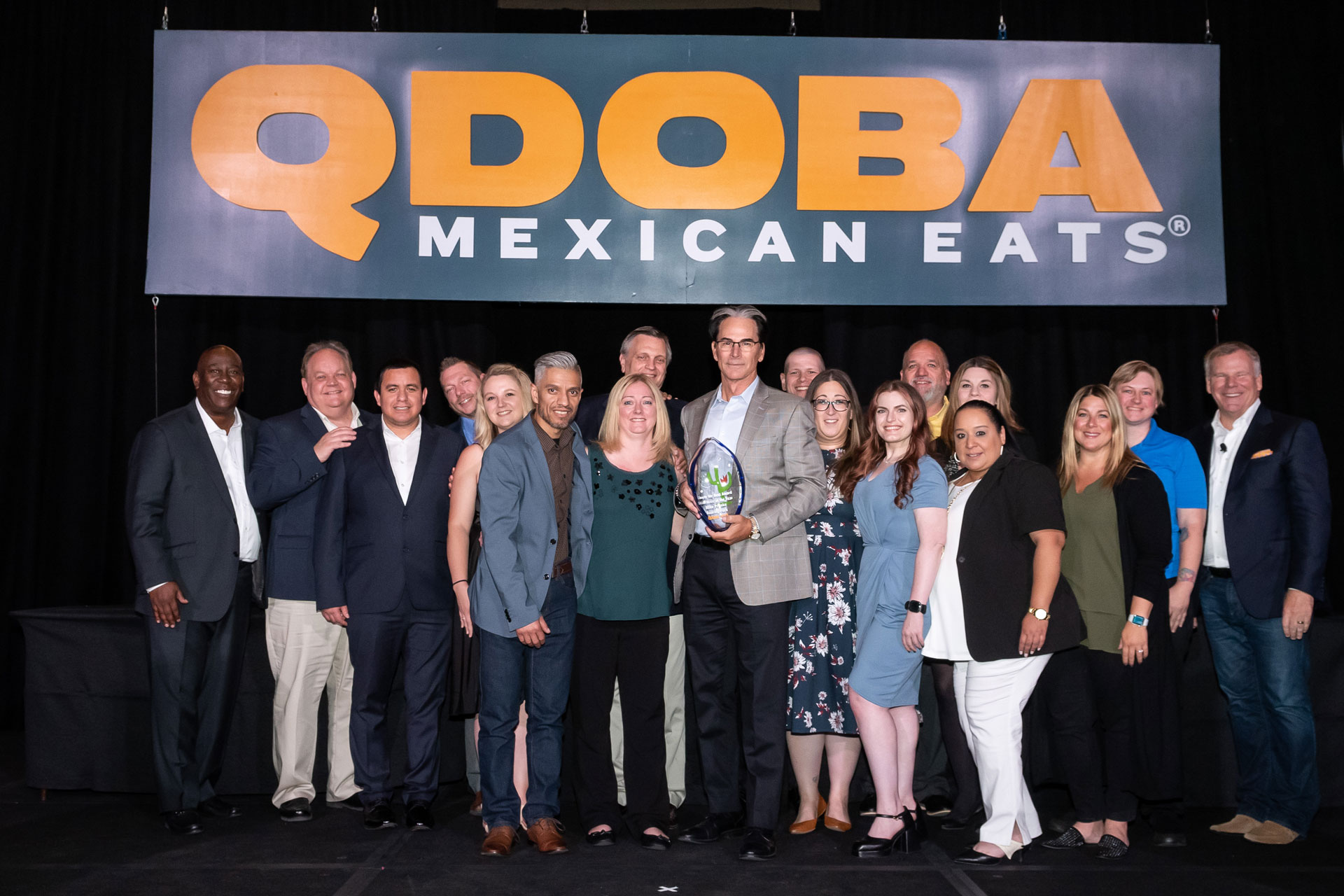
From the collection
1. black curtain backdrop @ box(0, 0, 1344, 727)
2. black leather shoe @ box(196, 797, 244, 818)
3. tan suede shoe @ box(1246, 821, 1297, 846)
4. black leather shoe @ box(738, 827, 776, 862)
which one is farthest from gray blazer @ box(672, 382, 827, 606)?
black curtain backdrop @ box(0, 0, 1344, 727)

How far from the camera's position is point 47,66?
570 cm

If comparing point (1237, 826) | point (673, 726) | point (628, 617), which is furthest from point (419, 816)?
point (1237, 826)

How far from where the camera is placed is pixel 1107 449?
345 cm

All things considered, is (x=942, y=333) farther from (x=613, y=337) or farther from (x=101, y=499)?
(x=101, y=499)

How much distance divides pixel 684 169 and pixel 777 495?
7.42 feet

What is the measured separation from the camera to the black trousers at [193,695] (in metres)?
3.74

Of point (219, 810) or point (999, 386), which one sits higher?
point (999, 386)

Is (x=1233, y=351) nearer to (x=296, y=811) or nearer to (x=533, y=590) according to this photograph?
(x=533, y=590)

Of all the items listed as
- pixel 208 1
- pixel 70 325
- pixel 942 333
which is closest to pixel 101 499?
pixel 70 325

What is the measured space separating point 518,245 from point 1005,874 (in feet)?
11.5

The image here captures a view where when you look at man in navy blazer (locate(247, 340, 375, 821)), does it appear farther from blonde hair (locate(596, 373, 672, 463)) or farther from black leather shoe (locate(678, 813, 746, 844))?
black leather shoe (locate(678, 813, 746, 844))

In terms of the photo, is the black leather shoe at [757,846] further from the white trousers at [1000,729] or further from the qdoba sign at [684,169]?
the qdoba sign at [684,169]

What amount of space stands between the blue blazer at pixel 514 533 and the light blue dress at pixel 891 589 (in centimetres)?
98

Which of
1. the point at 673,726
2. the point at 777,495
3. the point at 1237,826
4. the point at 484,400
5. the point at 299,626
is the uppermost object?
the point at 484,400
